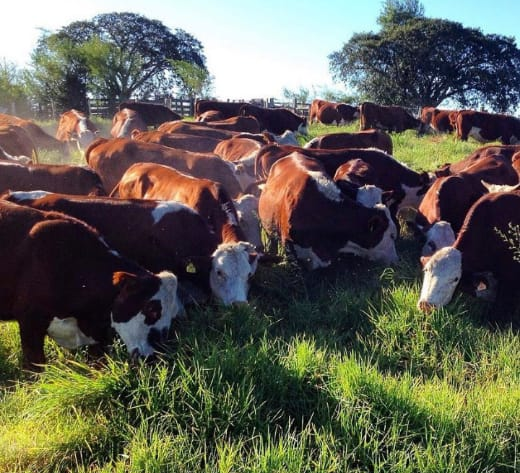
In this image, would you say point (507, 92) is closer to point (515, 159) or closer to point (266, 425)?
point (515, 159)

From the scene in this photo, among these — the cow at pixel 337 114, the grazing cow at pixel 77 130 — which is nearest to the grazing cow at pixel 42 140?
the grazing cow at pixel 77 130

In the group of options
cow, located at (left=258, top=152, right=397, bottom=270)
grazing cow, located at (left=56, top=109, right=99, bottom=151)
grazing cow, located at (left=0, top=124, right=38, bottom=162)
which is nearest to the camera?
cow, located at (left=258, top=152, right=397, bottom=270)

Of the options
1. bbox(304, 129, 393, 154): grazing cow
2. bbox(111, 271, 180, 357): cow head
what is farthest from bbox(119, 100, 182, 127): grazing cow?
bbox(111, 271, 180, 357): cow head

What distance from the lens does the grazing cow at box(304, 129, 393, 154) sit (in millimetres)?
13219

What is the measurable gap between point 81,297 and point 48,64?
40006 mm

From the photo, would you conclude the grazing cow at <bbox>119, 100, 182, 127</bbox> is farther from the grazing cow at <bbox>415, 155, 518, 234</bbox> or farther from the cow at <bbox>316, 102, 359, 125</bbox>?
the grazing cow at <bbox>415, 155, 518, 234</bbox>

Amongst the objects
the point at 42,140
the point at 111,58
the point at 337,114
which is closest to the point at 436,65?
the point at 337,114

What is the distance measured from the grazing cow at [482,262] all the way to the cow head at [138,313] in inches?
101

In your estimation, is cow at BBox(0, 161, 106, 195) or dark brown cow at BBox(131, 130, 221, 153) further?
dark brown cow at BBox(131, 130, 221, 153)

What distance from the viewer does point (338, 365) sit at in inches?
168

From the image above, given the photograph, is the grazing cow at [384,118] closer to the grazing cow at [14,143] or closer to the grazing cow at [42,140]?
the grazing cow at [42,140]

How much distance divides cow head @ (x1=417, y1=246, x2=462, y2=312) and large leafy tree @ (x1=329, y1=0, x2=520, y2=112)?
42487 millimetres

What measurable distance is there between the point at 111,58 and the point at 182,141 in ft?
111

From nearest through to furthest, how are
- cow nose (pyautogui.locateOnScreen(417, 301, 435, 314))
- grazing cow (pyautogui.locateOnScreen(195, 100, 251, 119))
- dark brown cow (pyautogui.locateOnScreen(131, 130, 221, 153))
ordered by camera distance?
cow nose (pyautogui.locateOnScreen(417, 301, 435, 314))
dark brown cow (pyautogui.locateOnScreen(131, 130, 221, 153))
grazing cow (pyautogui.locateOnScreen(195, 100, 251, 119))
